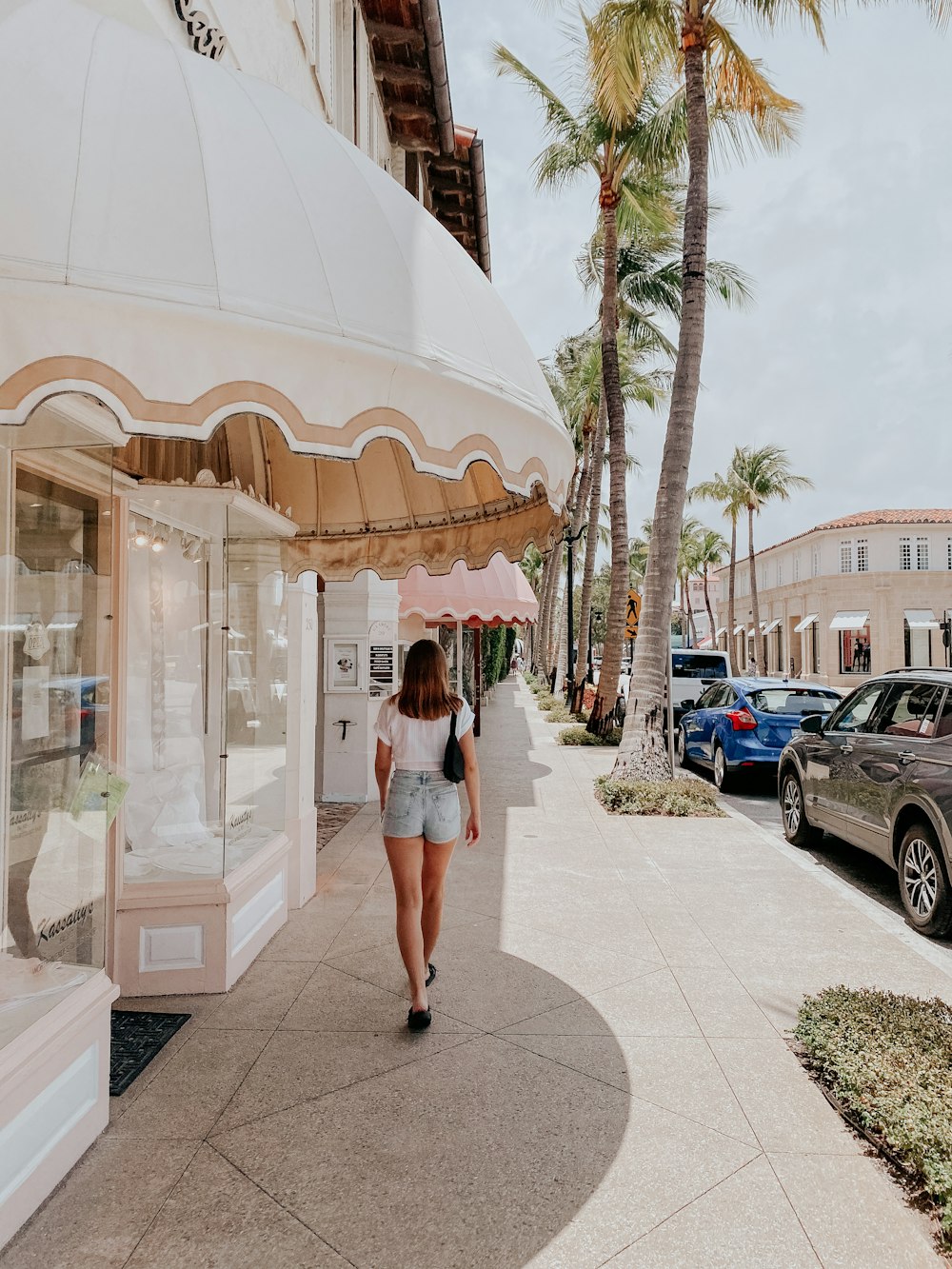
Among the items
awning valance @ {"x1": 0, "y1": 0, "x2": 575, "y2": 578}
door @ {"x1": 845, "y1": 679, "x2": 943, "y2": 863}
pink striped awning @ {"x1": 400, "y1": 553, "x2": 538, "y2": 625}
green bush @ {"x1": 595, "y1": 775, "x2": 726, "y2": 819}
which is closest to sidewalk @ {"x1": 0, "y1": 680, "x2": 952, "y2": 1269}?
door @ {"x1": 845, "y1": 679, "x2": 943, "y2": 863}

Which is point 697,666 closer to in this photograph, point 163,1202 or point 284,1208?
point 284,1208

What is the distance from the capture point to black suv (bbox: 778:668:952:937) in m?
5.92

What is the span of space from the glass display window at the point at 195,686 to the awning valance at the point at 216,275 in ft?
7.63

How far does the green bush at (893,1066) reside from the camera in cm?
312

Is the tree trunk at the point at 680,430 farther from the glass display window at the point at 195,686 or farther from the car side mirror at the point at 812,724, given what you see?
the glass display window at the point at 195,686

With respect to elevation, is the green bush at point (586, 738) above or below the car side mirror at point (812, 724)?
below

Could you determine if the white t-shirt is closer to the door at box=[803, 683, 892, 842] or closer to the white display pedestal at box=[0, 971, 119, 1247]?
the white display pedestal at box=[0, 971, 119, 1247]

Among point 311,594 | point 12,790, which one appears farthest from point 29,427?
point 311,594

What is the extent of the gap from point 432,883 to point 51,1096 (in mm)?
2044

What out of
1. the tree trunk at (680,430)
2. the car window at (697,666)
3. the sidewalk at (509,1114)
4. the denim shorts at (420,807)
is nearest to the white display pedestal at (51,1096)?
the sidewalk at (509,1114)

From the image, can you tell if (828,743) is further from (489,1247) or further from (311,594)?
(489,1247)

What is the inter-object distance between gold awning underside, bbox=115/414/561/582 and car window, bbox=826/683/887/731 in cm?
386

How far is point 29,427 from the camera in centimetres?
350

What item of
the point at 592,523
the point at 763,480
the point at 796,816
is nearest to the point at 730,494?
the point at 763,480
